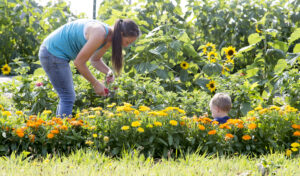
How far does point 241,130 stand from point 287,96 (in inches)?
50.0

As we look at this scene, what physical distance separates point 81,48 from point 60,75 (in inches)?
12.6

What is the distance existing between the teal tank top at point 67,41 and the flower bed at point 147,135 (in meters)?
0.64

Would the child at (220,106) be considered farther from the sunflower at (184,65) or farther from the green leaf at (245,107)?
the sunflower at (184,65)

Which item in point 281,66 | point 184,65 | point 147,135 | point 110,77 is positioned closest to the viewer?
point 147,135

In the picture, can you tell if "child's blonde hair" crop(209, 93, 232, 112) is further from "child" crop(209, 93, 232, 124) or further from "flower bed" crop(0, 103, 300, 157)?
"flower bed" crop(0, 103, 300, 157)

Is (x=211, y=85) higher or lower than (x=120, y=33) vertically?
lower

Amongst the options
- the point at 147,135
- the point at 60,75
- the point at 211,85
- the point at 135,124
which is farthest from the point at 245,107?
the point at 60,75

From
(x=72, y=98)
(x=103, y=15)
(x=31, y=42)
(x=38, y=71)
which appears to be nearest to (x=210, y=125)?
(x=72, y=98)

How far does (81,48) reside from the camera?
3229mm

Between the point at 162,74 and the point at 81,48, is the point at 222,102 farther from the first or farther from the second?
the point at 81,48

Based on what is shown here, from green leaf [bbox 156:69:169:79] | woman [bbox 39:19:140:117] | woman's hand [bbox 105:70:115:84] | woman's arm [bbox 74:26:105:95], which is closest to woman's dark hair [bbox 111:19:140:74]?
woman [bbox 39:19:140:117]

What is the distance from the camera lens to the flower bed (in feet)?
9.10

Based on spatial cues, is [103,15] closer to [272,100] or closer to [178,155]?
[272,100]

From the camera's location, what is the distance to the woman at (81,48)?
2.92 metres
